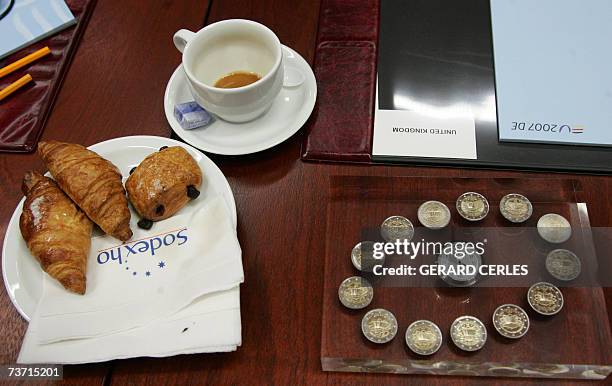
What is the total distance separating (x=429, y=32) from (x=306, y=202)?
12.4 inches

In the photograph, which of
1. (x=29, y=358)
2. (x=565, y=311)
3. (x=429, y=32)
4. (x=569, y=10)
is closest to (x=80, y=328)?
(x=29, y=358)

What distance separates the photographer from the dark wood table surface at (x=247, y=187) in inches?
22.1

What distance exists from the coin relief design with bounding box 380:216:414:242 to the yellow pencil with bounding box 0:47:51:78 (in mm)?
524

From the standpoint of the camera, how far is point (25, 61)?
0.77 metres

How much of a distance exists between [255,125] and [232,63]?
83 mm

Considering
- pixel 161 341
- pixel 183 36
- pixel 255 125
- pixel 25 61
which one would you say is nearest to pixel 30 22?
pixel 25 61

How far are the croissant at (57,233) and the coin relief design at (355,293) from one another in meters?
0.26

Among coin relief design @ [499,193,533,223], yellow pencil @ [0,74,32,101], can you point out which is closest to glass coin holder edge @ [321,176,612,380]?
coin relief design @ [499,193,533,223]

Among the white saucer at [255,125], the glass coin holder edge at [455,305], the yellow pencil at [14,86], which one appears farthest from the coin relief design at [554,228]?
the yellow pencil at [14,86]

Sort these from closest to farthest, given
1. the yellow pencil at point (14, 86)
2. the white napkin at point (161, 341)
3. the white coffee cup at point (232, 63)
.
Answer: the white napkin at point (161, 341)
the white coffee cup at point (232, 63)
the yellow pencil at point (14, 86)

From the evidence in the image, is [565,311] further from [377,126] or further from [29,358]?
[29,358]

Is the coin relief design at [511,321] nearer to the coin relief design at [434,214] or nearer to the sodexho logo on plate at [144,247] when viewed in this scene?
the coin relief design at [434,214]

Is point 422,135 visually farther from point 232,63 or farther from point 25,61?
point 25,61

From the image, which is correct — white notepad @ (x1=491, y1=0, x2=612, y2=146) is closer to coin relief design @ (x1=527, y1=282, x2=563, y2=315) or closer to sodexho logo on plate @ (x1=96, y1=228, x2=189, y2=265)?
coin relief design @ (x1=527, y1=282, x2=563, y2=315)
